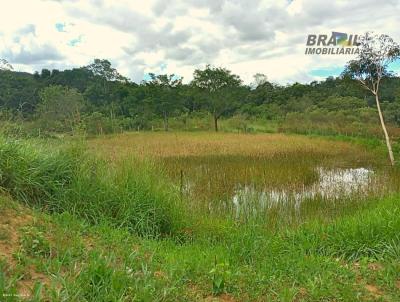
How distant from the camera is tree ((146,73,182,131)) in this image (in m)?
33.5

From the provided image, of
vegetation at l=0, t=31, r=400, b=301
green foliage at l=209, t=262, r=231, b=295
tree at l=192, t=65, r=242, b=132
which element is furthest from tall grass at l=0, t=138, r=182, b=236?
tree at l=192, t=65, r=242, b=132

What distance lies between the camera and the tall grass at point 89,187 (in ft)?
13.1

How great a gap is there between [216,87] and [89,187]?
28.6 metres

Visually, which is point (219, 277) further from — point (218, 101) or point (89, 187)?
point (218, 101)

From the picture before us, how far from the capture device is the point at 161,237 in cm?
445

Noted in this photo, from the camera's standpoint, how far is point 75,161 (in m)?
4.57

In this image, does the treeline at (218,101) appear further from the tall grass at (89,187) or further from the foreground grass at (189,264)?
the foreground grass at (189,264)

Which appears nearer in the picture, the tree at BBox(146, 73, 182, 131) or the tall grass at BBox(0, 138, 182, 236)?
the tall grass at BBox(0, 138, 182, 236)

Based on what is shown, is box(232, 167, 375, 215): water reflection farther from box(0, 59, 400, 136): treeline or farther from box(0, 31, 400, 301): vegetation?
box(0, 59, 400, 136): treeline

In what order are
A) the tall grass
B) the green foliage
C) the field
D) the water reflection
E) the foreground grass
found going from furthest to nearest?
the water reflection, the tall grass, the green foliage, the field, the foreground grass

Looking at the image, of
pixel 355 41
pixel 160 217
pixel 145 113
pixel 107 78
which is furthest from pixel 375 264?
pixel 107 78

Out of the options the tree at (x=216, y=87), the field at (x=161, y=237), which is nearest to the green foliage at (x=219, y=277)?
the field at (x=161, y=237)

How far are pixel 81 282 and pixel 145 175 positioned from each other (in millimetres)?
2566

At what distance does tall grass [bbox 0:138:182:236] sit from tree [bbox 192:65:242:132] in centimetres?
2658
